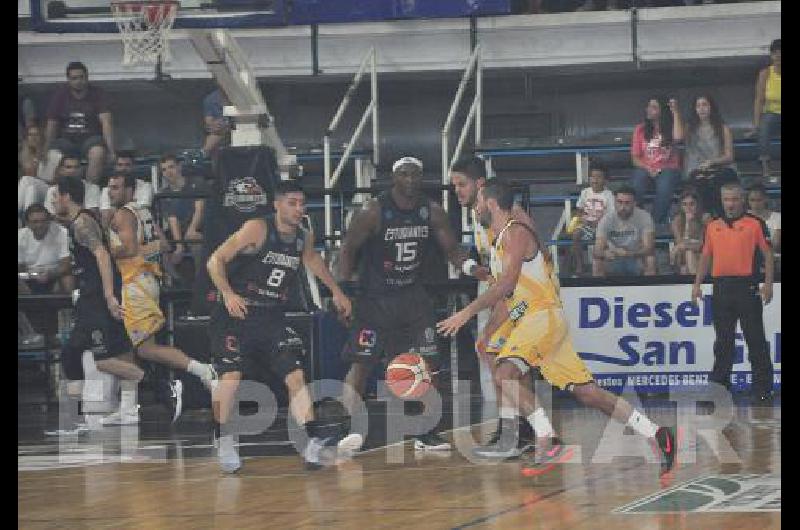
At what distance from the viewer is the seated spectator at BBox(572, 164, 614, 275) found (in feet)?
66.7

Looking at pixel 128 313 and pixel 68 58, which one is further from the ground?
pixel 68 58

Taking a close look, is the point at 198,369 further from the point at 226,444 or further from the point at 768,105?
the point at 768,105

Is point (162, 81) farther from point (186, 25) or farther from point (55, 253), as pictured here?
point (186, 25)

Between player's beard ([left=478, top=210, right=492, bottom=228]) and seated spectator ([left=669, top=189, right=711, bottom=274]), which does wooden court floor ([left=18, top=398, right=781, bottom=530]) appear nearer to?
player's beard ([left=478, top=210, right=492, bottom=228])

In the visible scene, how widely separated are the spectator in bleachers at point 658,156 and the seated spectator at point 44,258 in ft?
23.5

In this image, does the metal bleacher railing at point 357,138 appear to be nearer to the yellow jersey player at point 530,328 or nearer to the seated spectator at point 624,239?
the seated spectator at point 624,239

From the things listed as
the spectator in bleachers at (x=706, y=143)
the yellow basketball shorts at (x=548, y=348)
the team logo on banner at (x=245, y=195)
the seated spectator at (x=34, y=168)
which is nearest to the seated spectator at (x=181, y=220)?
the seated spectator at (x=34, y=168)

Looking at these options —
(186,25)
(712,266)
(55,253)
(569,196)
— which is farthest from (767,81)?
(55,253)

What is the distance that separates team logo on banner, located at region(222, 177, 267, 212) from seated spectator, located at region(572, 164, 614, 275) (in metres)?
4.42

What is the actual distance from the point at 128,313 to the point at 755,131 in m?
9.17

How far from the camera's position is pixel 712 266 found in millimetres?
17484

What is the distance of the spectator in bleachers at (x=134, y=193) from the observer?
63.8 feet

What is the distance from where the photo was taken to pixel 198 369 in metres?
17.4

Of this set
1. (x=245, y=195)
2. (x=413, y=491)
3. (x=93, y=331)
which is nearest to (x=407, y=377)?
(x=413, y=491)
